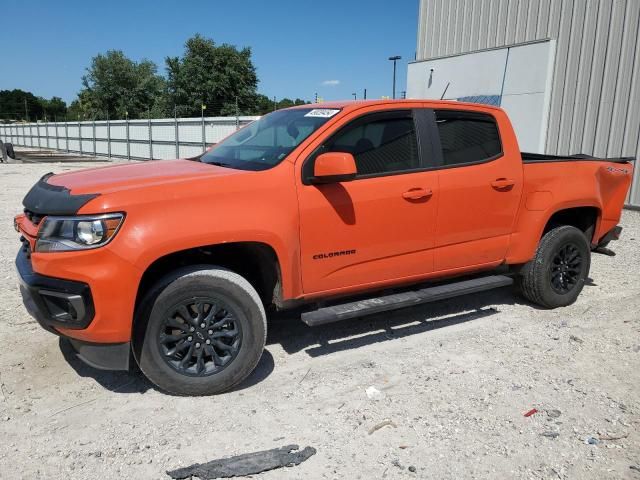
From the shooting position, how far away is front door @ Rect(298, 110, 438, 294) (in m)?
3.61

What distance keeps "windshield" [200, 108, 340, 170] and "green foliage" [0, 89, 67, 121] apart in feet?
350

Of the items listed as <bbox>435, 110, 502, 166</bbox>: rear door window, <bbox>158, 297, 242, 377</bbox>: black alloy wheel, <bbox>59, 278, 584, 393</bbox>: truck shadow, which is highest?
<bbox>435, 110, 502, 166</bbox>: rear door window

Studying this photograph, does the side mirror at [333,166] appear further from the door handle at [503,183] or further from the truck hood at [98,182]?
the door handle at [503,183]

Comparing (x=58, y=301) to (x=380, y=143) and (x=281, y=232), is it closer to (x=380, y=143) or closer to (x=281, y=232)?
(x=281, y=232)

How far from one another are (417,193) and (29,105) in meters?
121

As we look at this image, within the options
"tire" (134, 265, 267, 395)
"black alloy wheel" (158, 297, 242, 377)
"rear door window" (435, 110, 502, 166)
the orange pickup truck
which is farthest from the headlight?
"rear door window" (435, 110, 502, 166)

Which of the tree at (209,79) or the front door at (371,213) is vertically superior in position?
the tree at (209,79)

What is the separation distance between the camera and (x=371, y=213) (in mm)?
3770

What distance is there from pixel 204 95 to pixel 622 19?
50434 millimetres

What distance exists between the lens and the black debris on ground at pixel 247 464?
2.66 m

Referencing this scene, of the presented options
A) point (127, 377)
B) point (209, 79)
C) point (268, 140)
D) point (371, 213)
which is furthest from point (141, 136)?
point (209, 79)

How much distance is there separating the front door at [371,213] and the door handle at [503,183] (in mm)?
648

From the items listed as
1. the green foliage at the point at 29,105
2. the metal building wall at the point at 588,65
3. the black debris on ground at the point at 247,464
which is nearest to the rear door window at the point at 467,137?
the black debris on ground at the point at 247,464

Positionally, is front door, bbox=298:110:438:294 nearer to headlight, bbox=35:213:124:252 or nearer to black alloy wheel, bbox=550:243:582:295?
headlight, bbox=35:213:124:252
